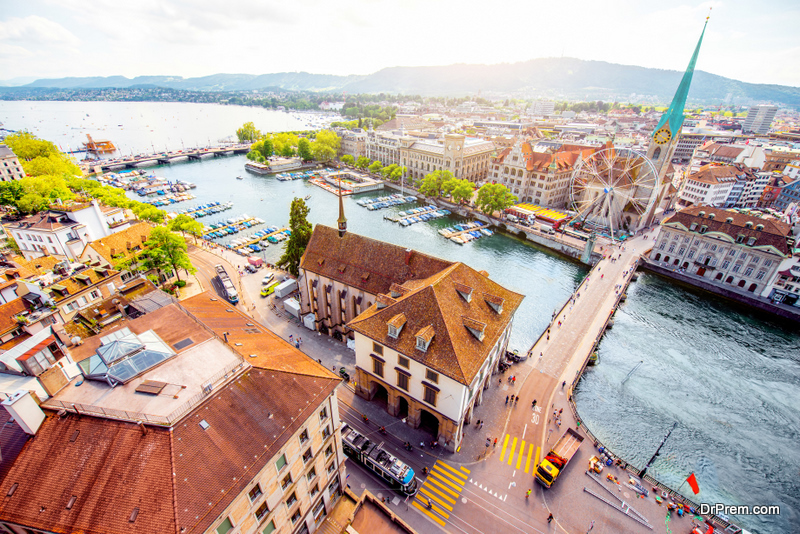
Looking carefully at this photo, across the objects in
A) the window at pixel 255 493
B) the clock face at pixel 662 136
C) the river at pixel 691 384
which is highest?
the clock face at pixel 662 136

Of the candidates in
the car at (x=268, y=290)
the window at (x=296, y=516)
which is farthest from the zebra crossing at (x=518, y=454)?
the car at (x=268, y=290)

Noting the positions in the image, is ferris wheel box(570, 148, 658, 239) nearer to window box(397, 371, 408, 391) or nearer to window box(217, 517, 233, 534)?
window box(397, 371, 408, 391)

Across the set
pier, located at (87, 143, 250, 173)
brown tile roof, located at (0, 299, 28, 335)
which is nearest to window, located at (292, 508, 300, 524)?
brown tile roof, located at (0, 299, 28, 335)

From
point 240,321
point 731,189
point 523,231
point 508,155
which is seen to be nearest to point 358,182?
point 508,155

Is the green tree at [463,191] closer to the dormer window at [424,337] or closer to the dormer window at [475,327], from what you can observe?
the dormer window at [475,327]

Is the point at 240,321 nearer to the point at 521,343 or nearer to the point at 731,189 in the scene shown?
the point at 521,343

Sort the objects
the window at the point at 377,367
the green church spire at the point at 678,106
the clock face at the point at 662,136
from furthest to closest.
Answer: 1. the clock face at the point at 662,136
2. the green church spire at the point at 678,106
3. the window at the point at 377,367
